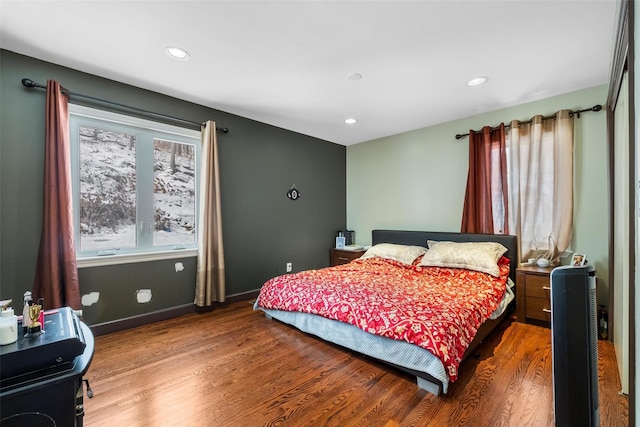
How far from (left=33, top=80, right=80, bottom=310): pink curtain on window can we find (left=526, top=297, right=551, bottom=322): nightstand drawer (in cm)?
425

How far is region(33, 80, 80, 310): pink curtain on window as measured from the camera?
94.3 inches

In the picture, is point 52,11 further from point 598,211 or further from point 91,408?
point 598,211

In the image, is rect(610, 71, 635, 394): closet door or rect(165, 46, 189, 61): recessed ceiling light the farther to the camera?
rect(165, 46, 189, 61): recessed ceiling light

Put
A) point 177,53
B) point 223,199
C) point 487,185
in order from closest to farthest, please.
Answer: point 177,53 < point 487,185 < point 223,199

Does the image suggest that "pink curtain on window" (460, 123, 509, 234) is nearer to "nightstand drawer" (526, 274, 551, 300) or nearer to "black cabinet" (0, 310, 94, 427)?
"nightstand drawer" (526, 274, 551, 300)

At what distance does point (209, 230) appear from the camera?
338 centimetres

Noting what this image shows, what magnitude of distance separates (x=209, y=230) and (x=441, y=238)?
9.75 ft

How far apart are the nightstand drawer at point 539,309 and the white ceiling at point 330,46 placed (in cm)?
216

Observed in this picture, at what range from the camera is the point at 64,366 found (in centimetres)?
96

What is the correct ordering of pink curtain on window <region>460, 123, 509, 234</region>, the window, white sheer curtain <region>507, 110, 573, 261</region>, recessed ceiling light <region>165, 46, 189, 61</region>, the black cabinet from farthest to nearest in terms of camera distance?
pink curtain on window <region>460, 123, 509, 234</region>, white sheer curtain <region>507, 110, 573, 261</region>, the window, recessed ceiling light <region>165, 46, 189, 61</region>, the black cabinet

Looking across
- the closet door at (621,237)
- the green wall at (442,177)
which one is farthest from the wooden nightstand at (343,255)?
the closet door at (621,237)

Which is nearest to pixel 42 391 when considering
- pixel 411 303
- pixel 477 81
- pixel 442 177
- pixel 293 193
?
pixel 411 303

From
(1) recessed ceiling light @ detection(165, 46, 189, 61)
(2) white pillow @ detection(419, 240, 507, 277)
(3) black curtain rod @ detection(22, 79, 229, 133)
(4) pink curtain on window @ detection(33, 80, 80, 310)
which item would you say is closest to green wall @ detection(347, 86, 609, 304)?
(2) white pillow @ detection(419, 240, 507, 277)

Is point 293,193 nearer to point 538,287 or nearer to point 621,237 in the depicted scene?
point 538,287
